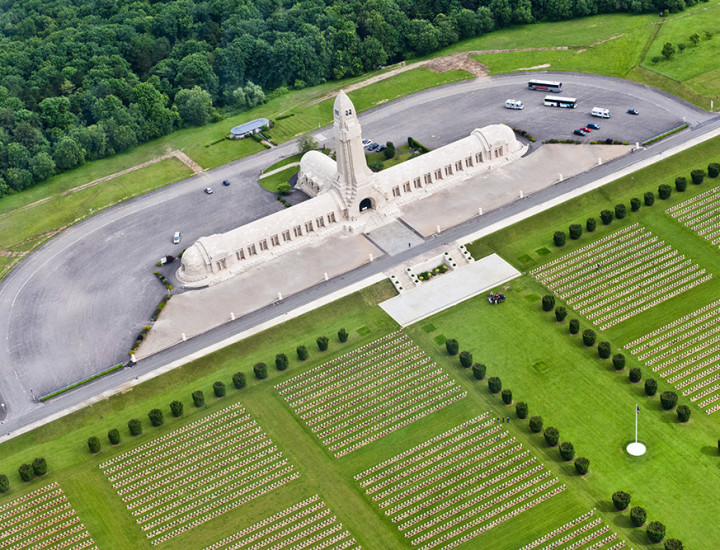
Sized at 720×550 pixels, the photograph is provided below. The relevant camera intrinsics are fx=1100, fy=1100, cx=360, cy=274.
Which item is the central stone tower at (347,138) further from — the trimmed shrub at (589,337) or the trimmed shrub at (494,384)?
the trimmed shrub at (494,384)

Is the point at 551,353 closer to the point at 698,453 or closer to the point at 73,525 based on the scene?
the point at 698,453

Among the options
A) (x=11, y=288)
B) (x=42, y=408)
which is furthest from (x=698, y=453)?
(x=11, y=288)

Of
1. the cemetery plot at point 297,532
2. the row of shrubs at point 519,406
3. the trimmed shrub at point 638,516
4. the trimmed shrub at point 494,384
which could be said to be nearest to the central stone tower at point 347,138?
the row of shrubs at point 519,406

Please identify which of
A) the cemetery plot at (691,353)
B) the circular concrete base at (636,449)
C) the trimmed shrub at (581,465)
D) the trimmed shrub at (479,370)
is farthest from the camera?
the trimmed shrub at (479,370)

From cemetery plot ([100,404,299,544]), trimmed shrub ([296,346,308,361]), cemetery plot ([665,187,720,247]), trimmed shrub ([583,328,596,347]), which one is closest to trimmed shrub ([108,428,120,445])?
cemetery plot ([100,404,299,544])

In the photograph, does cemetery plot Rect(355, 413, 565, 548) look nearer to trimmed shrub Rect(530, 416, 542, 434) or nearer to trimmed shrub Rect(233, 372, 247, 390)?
trimmed shrub Rect(530, 416, 542, 434)

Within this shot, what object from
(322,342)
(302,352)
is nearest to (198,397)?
(302,352)

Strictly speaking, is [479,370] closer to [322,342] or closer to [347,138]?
[322,342]
